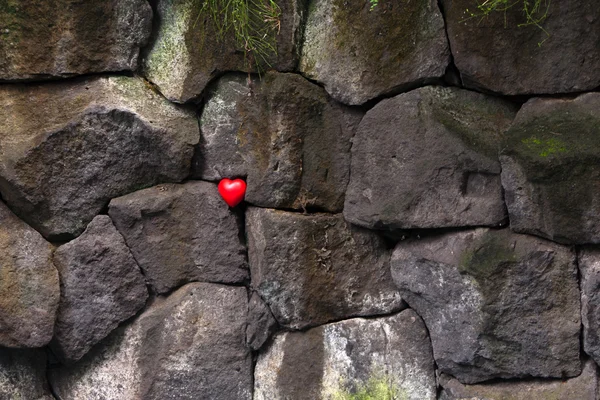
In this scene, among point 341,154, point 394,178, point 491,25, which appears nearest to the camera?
point 491,25

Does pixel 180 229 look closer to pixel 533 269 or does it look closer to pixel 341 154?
pixel 341 154

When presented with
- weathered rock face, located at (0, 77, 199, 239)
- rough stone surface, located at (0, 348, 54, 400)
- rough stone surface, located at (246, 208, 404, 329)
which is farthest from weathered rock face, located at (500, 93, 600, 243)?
rough stone surface, located at (0, 348, 54, 400)

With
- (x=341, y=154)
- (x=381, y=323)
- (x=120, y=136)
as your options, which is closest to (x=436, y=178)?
(x=341, y=154)

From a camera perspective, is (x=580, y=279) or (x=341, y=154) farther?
(x=341, y=154)

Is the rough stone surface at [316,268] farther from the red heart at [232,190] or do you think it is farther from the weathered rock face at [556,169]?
the weathered rock face at [556,169]

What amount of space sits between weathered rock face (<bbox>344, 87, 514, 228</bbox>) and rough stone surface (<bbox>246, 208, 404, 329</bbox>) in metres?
0.20

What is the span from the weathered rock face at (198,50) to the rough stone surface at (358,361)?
971 mm

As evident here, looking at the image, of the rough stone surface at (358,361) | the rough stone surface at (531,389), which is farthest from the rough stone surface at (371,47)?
the rough stone surface at (531,389)

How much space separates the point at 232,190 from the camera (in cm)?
288

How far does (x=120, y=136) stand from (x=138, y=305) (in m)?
0.63

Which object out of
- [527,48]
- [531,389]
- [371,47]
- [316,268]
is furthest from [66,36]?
[531,389]

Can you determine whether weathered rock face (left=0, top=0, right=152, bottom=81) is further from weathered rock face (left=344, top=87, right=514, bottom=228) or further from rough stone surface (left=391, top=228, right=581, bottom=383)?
rough stone surface (left=391, top=228, right=581, bottom=383)

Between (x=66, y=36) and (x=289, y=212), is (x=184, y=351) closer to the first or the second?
(x=289, y=212)

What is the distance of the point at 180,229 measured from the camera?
293cm
